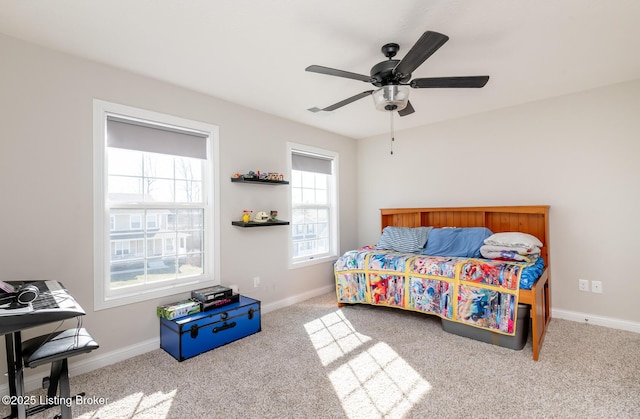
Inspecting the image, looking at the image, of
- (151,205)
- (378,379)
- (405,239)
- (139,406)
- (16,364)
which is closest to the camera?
(16,364)

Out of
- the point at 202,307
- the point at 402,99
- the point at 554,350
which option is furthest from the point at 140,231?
the point at 554,350

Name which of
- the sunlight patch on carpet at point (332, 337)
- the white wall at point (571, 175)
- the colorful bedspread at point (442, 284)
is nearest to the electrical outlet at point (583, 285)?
the white wall at point (571, 175)

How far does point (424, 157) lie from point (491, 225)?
1.25 m

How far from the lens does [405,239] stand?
3.87 metres

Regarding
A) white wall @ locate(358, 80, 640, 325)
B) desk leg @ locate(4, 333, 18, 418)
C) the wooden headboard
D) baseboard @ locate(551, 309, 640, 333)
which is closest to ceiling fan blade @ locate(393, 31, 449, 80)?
white wall @ locate(358, 80, 640, 325)

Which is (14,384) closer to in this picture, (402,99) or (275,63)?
(275,63)

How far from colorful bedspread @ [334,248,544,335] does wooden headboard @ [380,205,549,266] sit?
498mm

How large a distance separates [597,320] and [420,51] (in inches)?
131

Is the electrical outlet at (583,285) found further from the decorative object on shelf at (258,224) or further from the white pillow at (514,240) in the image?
the decorative object on shelf at (258,224)

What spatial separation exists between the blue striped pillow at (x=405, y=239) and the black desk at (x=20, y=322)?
3.20m

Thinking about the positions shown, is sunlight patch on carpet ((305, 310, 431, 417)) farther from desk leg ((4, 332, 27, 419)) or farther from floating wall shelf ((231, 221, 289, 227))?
desk leg ((4, 332, 27, 419))

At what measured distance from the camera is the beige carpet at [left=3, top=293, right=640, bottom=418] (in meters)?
Answer: 1.88

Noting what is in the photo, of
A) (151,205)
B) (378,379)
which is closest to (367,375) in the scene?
(378,379)

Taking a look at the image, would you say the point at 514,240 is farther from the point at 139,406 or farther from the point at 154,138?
the point at 154,138
